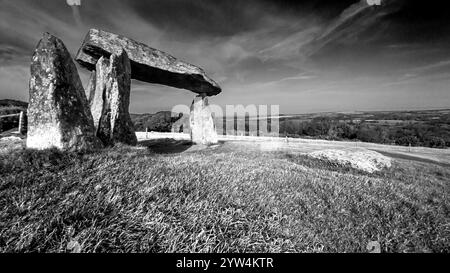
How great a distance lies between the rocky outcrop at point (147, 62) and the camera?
875cm

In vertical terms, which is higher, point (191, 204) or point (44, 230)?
point (44, 230)

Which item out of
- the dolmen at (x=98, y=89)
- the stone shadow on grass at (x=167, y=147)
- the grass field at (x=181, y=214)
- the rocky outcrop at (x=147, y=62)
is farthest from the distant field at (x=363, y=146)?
the grass field at (x=181, y=214)

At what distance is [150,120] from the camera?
1236 inches

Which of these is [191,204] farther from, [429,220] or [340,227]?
[429,220]

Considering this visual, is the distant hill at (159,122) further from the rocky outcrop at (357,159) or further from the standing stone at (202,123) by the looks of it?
the rocky outcrop at (357,159)

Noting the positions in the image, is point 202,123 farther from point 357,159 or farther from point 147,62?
point 357,159

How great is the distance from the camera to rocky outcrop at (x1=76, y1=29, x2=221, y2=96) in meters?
8.75

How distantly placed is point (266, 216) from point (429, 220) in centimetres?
324

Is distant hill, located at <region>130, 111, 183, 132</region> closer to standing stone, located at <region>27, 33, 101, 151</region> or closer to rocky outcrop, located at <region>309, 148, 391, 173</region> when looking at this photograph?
standing stone, located at <region>27, 33, 101, 151</region>

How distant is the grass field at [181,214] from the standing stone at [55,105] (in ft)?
5.96

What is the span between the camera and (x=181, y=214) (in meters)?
2.12

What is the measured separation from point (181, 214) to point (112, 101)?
25.7 feet
